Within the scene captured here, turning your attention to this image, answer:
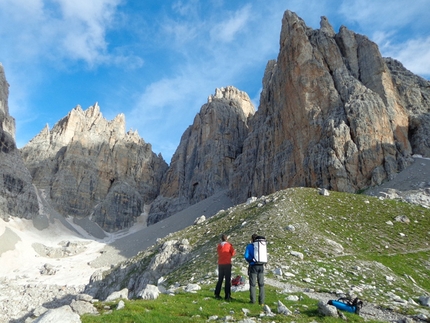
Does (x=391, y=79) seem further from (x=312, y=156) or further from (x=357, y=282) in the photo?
(x=357, y=282)

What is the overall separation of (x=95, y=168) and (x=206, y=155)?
176 feet

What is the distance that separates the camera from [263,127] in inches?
3871

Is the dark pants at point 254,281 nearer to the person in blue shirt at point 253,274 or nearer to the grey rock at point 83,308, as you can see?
the person in blue shirt at point 253,274

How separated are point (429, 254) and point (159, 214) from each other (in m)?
125

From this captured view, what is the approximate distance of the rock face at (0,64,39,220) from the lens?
10756cm

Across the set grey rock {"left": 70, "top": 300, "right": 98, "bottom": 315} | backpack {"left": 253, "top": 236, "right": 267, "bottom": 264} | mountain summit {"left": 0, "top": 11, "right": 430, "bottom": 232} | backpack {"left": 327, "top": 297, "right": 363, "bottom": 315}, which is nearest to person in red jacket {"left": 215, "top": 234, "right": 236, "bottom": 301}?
backpack {"left": 253, "top": 236, "right": 267, "bottom": 264}

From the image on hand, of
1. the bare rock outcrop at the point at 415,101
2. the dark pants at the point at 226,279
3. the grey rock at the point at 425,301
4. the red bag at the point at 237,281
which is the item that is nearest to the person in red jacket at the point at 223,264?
the dark pants at the point at 226,279

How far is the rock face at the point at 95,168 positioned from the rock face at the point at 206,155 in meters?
12.7

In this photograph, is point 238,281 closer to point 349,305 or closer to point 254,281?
point 254,281

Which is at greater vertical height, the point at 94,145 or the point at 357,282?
the point at 94,145

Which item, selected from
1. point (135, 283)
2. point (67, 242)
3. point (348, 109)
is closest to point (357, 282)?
point (135, 283)

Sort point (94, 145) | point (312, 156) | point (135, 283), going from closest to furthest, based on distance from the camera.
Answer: point (135, 283) → point (312, 156) → point (94, 145)

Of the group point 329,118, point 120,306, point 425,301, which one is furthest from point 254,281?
point 329,118

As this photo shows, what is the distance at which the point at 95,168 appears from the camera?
152 m
